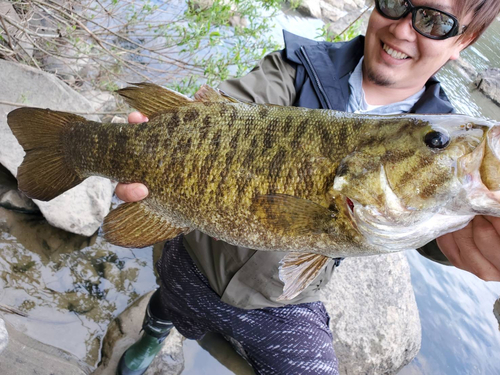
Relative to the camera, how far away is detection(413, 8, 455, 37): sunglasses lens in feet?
6.82

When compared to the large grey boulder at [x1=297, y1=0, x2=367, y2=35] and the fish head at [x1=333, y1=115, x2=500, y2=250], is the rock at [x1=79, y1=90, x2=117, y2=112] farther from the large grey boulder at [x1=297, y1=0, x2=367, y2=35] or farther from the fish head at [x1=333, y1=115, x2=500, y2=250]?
the large grey boulder at [x1=297, y1=0, x2=367, y2=35]

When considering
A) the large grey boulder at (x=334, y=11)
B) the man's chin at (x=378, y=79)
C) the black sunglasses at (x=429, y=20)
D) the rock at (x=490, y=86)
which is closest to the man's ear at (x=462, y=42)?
the black sunglasses at (x=429, y=20)

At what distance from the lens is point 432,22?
82.9 inches

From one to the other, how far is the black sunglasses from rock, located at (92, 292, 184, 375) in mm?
2902

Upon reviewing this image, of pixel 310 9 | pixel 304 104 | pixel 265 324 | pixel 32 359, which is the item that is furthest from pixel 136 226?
pixel 310 9

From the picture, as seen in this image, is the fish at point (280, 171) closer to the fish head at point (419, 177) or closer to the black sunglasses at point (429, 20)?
the fish head at point (419, 177)

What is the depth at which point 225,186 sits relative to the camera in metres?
1.60

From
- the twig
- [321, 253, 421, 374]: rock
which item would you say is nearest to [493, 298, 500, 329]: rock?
[321, 253, 421, 374]: rock

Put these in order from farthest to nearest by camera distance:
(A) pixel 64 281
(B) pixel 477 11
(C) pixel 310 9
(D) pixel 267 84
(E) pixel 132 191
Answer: (C) pixel 310 9
(A) pixel 64 281
(D) pixel 267 84
(B) pixel 477 11
(E) pixel 132 191

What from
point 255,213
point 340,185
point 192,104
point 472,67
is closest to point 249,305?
point 255,213

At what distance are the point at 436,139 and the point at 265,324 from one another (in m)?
1.37

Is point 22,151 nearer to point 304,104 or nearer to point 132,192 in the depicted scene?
point 132,192

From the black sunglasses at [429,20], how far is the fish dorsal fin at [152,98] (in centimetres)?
131

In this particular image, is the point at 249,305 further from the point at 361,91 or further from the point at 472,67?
the point at 472,67
